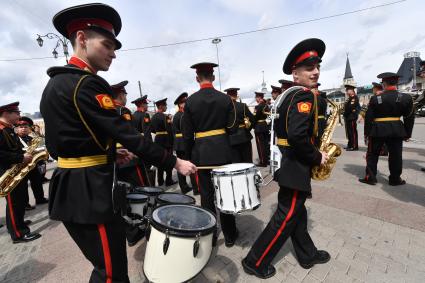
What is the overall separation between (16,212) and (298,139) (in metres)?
4.54

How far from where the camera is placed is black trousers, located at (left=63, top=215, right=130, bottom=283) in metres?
1.65

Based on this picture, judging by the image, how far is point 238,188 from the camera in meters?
2.57

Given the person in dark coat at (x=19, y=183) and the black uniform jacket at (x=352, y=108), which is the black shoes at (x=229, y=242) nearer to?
the person in dark coat at (x=19, y=183)

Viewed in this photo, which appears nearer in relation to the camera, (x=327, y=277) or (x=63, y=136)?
(x=63, y=136)

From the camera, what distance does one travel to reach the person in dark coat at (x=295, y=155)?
223 cm

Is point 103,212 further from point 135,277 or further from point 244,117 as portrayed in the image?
point 244,117

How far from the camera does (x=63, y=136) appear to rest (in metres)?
1.53

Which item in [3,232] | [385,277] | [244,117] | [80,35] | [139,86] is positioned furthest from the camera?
[139,86]

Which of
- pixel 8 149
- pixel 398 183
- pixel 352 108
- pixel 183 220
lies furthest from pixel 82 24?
pixel 352 108

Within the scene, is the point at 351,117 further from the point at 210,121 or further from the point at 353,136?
the point at 210,121

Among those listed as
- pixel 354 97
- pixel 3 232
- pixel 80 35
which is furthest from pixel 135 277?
pixel 354 97

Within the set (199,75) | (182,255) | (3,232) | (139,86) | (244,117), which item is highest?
(139,86)

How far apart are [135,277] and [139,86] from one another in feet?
123

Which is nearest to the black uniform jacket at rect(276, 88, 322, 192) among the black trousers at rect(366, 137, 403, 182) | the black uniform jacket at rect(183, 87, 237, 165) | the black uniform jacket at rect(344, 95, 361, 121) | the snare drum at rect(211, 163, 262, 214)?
the snare drum at rect(211, 163, 262, 214)
